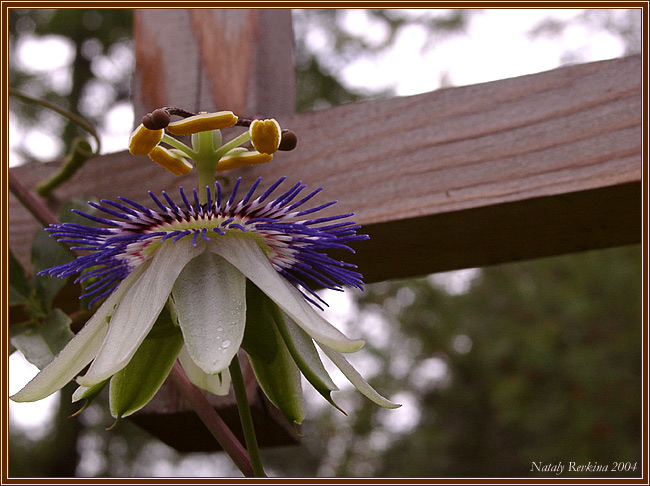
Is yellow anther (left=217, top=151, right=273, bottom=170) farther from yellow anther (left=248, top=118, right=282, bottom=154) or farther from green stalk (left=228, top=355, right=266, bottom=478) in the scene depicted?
green stalk (left=228, top=355, right=266, bottom=478)

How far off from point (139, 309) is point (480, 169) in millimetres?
443

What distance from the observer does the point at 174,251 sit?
21.8 inches

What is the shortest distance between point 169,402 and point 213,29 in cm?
49

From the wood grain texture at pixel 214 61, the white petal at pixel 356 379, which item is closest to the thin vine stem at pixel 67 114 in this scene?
the wood grain texture at pixel 214 61

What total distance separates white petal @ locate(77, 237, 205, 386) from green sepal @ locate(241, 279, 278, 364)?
2.1 inches

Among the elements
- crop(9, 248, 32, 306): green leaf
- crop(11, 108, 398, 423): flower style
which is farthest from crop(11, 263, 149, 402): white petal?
crop(9, 248, 32, 306): green leaf

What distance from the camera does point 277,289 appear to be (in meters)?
0.52

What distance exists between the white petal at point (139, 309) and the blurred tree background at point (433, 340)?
330cm

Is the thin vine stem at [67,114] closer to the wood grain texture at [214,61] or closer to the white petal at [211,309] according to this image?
the wood grain texture at [214,61]

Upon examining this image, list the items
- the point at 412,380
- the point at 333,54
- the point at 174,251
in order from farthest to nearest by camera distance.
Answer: the point at 412,380 → the point at 333,54 → the point at 174,251

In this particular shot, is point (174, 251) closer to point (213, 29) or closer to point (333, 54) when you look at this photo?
point (213, 29)

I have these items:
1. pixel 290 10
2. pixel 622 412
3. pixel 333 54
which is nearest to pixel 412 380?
pixel 622 412

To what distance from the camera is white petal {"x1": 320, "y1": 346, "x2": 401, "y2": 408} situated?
0.53 m

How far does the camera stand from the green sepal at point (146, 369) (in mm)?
544
